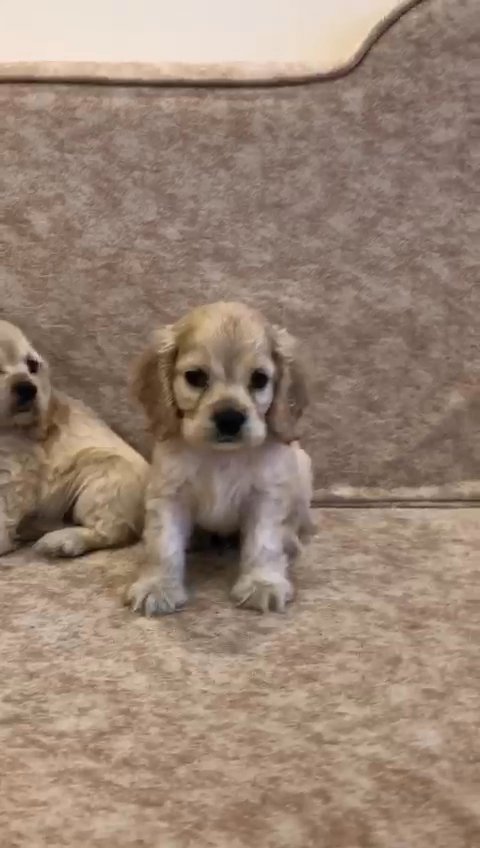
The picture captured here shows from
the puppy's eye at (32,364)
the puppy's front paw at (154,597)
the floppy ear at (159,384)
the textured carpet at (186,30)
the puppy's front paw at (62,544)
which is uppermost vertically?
the textured carpet at (186,30)

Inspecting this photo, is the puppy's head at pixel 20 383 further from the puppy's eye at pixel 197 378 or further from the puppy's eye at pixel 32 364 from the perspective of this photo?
the puppy's eye at pixel 197 378

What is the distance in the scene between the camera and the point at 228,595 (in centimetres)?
174

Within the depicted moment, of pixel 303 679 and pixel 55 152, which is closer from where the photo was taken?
pixel 303 679

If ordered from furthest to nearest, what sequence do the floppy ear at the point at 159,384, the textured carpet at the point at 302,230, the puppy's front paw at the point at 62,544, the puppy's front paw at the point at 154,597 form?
the textured carpet at the point at 302,230, the puppy's front paw at the point at 62,544, the floppy ear at the point at 159,384, the puppy's front paw at the point at 154,597

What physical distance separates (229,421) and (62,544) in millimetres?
418

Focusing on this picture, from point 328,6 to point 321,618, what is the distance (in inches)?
53.8

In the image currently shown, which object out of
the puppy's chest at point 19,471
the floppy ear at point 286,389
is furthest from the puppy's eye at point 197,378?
the puppy's chest at point 19,471

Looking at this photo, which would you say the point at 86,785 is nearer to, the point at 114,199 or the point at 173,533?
the point at 173,533

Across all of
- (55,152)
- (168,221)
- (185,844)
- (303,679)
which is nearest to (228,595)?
(303,679)

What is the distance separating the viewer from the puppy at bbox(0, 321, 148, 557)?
1.94 meters

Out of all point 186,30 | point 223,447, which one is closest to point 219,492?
point 223,447

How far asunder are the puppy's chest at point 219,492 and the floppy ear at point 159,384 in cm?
9

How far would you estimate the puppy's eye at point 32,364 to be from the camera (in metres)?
2.02

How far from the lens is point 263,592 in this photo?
1.67 metres
